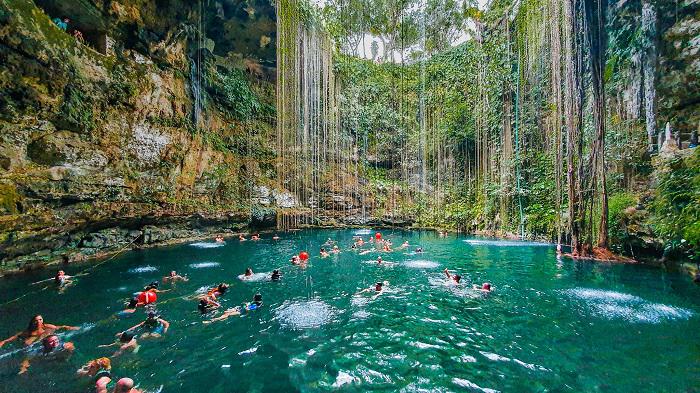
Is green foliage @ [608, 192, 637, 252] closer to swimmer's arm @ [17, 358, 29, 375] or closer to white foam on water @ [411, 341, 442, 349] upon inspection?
white foam on water @ [411, 341, 442, 349]

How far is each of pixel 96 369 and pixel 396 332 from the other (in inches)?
182

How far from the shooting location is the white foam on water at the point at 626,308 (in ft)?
20.8

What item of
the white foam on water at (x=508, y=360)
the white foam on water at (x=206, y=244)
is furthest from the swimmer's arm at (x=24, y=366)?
the white foam on water at (x=206, y=244)

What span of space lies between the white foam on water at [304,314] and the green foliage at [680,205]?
947 cm

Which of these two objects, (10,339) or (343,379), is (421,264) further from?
(10,339)

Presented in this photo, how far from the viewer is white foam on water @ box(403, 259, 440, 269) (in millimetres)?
11664

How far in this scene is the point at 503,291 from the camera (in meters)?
8.41

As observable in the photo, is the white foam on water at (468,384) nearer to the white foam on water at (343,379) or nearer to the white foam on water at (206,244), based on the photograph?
the white foam on water at (343,379)

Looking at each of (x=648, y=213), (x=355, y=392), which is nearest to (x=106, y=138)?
(x=355, y=392)

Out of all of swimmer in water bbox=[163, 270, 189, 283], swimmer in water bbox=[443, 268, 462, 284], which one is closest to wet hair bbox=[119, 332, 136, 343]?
swimmer in water bbox=[163, 270, 189, 283]

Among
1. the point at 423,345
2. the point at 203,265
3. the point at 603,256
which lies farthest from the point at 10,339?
the point at 603,256

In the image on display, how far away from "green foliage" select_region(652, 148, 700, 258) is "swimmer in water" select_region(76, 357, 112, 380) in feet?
41.6

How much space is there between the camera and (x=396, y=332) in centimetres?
587

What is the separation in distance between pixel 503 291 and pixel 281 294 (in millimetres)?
5877
